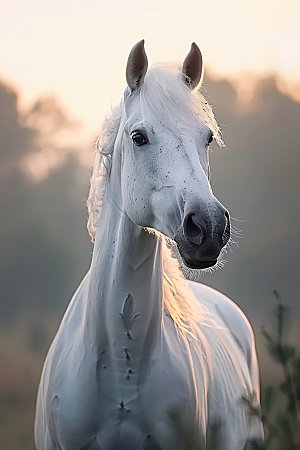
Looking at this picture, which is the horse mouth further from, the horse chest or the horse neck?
the horse chest

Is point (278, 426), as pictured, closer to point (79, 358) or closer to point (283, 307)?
point (283, 307)

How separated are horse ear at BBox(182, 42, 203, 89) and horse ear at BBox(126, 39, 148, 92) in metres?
0.14

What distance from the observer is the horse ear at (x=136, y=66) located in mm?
2240

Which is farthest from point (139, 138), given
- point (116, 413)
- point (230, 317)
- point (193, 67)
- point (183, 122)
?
point (230, 317)

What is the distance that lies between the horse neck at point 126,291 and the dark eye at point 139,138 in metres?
0.23

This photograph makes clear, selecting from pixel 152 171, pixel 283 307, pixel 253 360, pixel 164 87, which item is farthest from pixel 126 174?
pixel 253 360

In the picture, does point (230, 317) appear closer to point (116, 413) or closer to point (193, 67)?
point (116, 413)

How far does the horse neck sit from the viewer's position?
229 cm

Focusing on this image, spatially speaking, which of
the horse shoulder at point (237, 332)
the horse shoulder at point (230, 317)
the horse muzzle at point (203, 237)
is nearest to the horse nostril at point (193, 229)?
the horse muzzle at point (203, 237)

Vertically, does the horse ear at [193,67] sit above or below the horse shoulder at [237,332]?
above

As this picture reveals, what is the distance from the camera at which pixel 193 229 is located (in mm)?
1902

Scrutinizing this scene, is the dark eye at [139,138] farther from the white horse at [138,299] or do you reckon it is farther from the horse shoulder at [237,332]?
the horse shoulder at [237,332]

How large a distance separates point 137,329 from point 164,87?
69 cm

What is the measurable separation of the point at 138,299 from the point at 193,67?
703 mm
